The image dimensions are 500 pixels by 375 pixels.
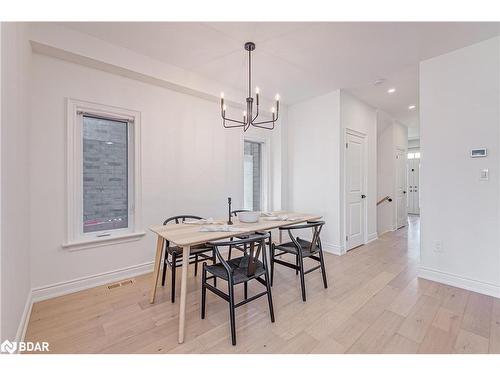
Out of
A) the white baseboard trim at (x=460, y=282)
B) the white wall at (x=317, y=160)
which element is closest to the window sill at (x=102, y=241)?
the white wall at (x=317, y=160)

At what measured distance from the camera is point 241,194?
3916 mm

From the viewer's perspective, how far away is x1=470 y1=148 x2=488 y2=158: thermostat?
2.37m

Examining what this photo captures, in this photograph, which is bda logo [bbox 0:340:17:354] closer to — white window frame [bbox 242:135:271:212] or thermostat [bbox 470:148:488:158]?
white window frame [bbox 242:135:271:212]

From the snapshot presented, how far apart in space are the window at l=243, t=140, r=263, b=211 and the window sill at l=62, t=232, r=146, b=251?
2056mm

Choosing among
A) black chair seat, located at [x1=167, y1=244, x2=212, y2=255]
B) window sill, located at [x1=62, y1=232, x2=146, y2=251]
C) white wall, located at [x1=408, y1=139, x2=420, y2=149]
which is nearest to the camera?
black chair seat, located at [x1=167, y1=244, x2=212, y2=255]

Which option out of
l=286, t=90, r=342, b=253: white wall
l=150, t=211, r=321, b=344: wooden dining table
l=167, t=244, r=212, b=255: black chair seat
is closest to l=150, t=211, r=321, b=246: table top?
l=150, t=211, r=321, b=344: wooden dining table

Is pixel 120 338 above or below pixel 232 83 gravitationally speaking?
below

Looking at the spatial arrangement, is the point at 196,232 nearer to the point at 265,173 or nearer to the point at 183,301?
the point at 183,301

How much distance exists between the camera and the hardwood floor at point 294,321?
1634 mm

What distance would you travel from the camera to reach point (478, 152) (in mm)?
2398

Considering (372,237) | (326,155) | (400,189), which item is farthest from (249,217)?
(400,189)
